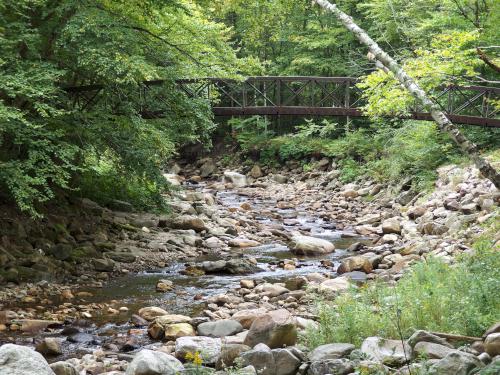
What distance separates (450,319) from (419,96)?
2.23 meters

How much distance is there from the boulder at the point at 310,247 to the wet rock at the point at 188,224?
2515mm

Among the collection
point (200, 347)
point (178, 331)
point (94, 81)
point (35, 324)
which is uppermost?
point (94, 81)

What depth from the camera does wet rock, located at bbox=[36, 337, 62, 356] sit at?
6.61 metres

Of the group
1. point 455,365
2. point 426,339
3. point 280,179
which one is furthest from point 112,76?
point 280,179

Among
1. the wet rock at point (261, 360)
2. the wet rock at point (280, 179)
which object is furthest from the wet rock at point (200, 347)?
the wet rock at point (280, 179)

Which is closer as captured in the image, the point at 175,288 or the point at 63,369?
the point at 63,369

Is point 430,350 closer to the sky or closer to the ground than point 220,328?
closer to the sky

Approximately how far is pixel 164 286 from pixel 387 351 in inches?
209

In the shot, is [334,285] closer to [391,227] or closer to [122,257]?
[122,257]

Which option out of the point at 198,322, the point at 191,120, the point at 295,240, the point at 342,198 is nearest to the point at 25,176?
the point at 198,322

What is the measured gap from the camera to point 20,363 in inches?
182

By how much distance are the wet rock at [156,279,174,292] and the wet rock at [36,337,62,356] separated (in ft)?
9.30

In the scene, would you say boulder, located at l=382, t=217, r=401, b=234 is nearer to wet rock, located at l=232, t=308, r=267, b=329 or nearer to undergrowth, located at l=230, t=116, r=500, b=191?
undergrowth, located at l=230, t=116, r=500, b=191

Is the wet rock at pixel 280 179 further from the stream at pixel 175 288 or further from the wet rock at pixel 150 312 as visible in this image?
the wet rock at pixel 150 312
